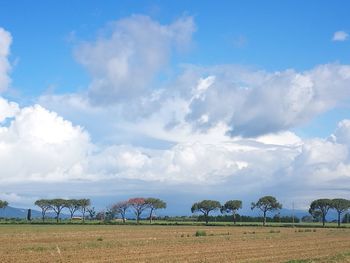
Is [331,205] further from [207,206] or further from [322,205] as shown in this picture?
[207,206]

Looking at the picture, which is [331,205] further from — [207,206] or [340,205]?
[207,206]

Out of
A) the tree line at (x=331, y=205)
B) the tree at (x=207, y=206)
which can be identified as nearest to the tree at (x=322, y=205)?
the tree line at (x=331, y=205)

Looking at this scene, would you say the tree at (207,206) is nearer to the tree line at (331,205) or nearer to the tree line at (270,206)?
the tree line at (270,206)

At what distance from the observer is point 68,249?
43.2 meters

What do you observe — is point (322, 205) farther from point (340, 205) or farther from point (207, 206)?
point (207, 206)

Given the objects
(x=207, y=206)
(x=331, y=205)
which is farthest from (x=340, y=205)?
(x=207, y=206)

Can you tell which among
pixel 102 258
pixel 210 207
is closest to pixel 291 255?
pixel 102 258

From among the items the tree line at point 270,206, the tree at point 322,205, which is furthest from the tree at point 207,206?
the tree at point 322,205

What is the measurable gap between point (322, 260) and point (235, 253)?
750 centimetres

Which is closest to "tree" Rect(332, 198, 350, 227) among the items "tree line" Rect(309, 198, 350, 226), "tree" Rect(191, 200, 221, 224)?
"tree line" Rect(309, 198, 350, 226)

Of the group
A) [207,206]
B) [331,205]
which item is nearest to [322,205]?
[331,205]

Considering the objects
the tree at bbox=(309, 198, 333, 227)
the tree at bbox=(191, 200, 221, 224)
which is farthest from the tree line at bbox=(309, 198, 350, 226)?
the tree at bbox=(191, 200, 221, 224)

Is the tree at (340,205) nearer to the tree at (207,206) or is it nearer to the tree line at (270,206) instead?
the tree line at (270,206)

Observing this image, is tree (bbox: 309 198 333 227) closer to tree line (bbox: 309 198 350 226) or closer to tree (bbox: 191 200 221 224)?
tree line (bbox: 309 198 350 226)
